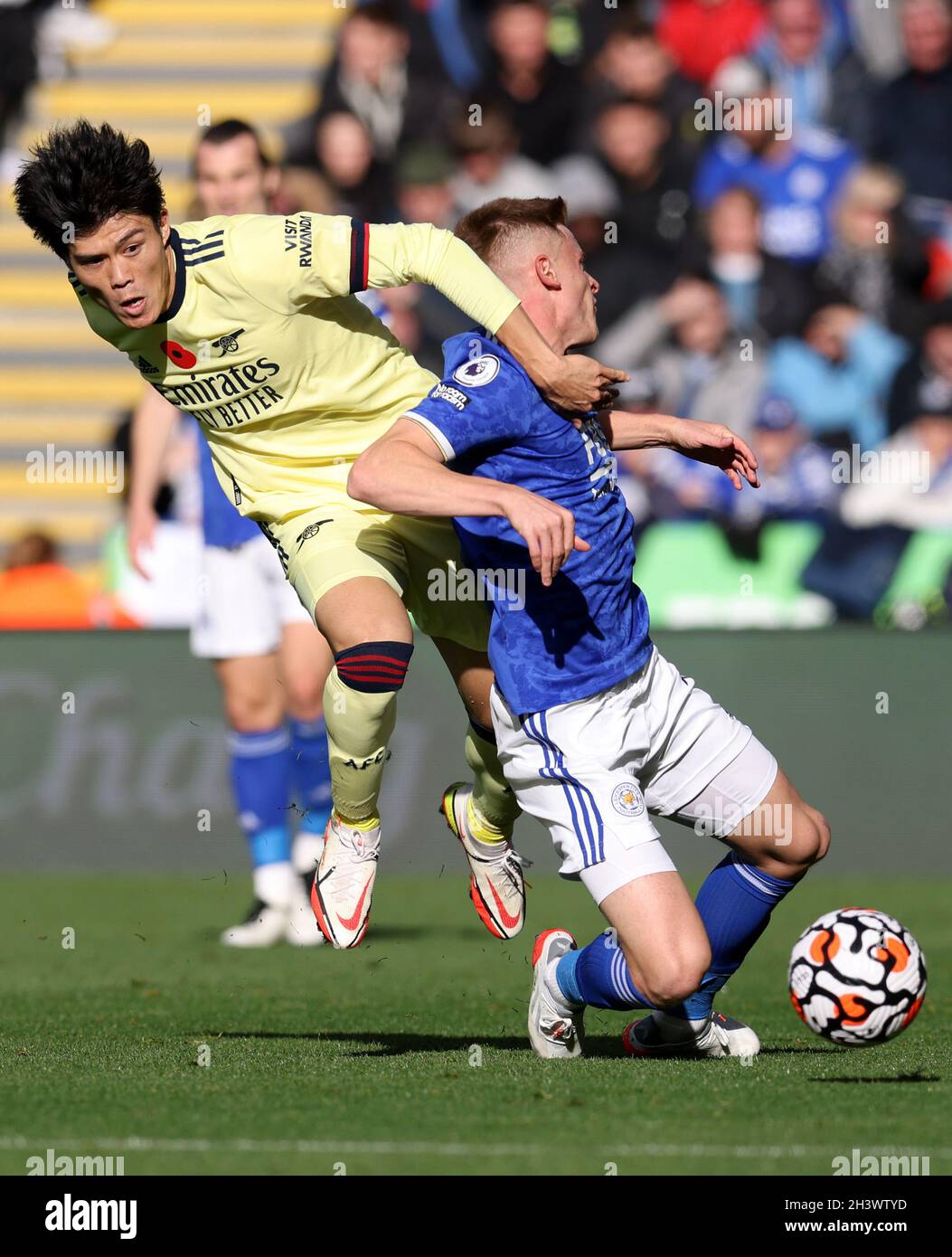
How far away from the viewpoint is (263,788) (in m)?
8.23

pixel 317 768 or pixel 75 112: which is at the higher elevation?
pixel 75 112

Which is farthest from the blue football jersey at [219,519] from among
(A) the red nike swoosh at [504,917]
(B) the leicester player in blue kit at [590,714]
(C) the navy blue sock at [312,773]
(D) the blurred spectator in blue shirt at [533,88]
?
(D) the blurred spectator in blue shirt at [533,88]

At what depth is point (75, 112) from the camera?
46.4 ft

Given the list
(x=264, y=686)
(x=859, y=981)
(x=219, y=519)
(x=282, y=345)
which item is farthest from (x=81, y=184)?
(x=264, y=686)

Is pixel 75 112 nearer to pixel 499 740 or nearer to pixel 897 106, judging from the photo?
pixel 897 106

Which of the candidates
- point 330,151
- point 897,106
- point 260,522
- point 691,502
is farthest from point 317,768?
point 897,106

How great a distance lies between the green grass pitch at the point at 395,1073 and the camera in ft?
12.5

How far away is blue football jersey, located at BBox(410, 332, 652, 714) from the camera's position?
482cm

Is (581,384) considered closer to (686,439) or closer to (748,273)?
(686,439)

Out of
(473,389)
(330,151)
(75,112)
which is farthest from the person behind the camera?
(75,112)

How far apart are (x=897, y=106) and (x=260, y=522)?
27.7 ft

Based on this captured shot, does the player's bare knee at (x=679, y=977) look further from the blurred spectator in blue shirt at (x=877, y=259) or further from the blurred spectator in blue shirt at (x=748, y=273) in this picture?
the blurred spectator in blue shirt at (x=877, y=259)

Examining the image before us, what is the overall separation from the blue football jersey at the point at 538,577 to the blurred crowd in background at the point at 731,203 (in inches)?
265

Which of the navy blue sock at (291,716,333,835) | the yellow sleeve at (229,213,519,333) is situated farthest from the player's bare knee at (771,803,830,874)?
the navy blue sock at (291,716,333,835)
